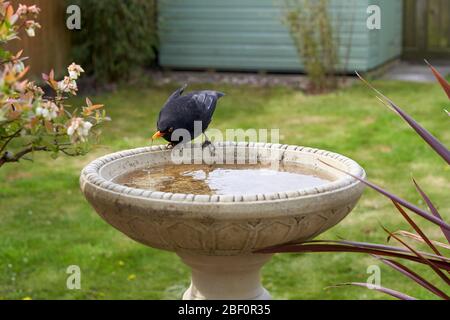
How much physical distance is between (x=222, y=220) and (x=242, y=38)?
29.7ft

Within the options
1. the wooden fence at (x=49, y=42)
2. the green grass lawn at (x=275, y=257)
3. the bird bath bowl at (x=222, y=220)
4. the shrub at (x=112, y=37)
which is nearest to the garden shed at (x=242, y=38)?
the shrub at (x=112, y=37)

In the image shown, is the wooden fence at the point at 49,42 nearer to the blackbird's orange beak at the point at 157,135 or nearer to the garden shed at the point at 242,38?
the garden shed at the point at 242,38

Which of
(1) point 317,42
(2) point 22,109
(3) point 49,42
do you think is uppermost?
(2) point 22,109

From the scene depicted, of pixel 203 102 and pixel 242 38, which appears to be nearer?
pixel 203 102

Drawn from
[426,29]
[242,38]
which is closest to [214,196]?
[242,38]

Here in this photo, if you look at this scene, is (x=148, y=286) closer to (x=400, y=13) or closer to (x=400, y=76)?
(x=400, y=76)

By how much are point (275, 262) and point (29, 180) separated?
2649mm

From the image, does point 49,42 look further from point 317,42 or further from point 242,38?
point 317,42

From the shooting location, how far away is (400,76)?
11.3 m

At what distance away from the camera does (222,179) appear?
11.3 feet

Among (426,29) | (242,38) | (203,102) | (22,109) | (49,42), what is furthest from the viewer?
(426,29)

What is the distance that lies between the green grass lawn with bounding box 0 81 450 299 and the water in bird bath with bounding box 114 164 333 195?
27 centimetres

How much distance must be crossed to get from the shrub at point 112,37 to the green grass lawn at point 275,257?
2.14 ft

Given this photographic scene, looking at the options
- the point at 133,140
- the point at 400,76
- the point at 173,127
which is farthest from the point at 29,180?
the point at 400,76
